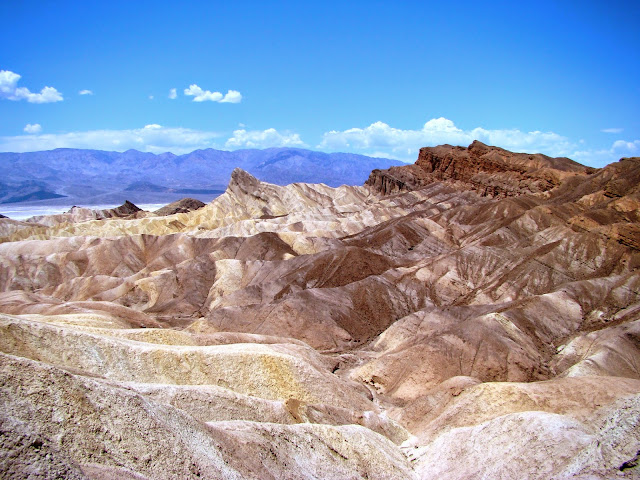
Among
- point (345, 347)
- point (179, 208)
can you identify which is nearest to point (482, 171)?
point (345, 347)

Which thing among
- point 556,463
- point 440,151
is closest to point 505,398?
point 556,463

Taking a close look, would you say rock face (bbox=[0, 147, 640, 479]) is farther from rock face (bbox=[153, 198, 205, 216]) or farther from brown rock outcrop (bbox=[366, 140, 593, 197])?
rock face (bbox=[153, 198, 205, 216])

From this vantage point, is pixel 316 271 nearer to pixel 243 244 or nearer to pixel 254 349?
pixel 243 244

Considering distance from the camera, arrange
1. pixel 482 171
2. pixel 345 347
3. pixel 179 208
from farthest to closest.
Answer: pixel 179 208
pixel 482 171
pixel 345 347

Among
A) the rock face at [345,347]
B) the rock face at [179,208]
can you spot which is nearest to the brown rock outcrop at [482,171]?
the rock face at [345,347]

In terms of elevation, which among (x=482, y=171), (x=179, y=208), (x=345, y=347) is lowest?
(x=345, y=347)

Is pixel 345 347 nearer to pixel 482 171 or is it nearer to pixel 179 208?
pixel 482 171

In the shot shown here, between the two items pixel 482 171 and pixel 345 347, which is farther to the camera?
pixel 482 171

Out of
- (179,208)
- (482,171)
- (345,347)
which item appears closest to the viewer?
(345,347)

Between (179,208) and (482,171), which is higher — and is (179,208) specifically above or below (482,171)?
below

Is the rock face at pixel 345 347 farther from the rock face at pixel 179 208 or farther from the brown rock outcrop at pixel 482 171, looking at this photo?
the rock face at pixel 179 208
